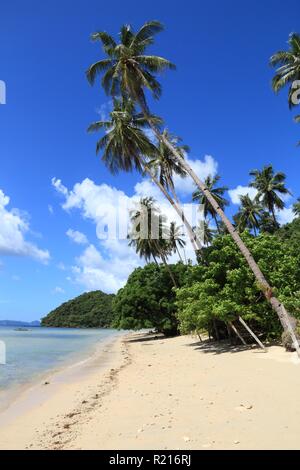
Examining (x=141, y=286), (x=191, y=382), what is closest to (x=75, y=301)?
(x=141, y=286)

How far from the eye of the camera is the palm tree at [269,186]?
41.4 metres

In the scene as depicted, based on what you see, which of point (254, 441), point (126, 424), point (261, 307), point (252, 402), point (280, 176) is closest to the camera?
point (254, 441)

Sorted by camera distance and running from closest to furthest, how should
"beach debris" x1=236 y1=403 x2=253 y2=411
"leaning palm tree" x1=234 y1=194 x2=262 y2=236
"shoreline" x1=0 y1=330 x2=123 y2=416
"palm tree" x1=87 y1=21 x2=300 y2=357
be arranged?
1. "beach debris" x1=236 y1=403 x2=253 y2=411
2. "shoreline" x1=0 y1=330 x2=123 y2=416
3. "palm tree" x1=87 y1=21 x2=300 y2=357
4. "leaning palm tree" x1=234 y1=194 x2=262 y2=236

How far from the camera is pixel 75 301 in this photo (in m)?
129

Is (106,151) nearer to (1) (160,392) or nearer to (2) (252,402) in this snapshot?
(1) (160,392)

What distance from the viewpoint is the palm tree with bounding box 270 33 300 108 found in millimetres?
21797

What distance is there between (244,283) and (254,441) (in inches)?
451

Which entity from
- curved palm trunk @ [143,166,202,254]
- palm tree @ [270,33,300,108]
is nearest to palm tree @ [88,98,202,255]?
curved palm trunk @ [143,166,202,254]

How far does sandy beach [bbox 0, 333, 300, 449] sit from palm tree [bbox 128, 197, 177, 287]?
23.1 metres

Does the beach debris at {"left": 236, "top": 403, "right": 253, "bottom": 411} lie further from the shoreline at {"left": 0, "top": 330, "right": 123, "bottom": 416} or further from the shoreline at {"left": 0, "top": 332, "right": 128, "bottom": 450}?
the shoreline at {"left": 0, "top": 330, "right": 123, "bottom": 416}

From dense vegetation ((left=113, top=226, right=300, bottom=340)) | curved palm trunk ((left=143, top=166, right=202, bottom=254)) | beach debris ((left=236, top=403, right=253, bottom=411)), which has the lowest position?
beach debris ((left=236, top=403, right=253, bottom=411))

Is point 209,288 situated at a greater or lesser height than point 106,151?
lesser

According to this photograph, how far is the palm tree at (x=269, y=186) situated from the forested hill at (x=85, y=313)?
248 ft

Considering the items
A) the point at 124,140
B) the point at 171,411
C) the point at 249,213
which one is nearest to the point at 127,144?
the point at 124,140
